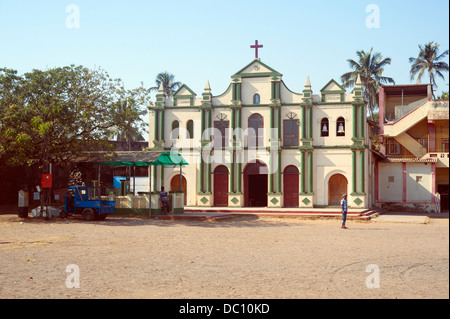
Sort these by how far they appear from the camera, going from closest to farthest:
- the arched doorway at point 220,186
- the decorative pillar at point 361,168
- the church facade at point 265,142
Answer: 1. the decorative pillar at point 361,168
2. the church facade at point 265,142
3. the arched doorway at point 220,186

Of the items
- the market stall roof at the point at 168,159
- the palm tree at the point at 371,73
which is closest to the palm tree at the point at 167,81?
the palm tree at the point at 371,73

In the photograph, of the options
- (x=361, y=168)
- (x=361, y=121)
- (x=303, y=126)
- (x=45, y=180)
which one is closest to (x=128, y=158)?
(x=45, y=180)

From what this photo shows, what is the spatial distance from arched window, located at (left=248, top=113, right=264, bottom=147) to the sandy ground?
43.0 ft

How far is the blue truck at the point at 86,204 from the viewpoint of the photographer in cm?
2253

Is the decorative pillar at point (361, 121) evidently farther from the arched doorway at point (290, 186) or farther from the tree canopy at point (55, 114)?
the tree canopy at point (55, 114)

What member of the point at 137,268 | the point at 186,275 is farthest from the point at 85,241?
the point at 186,275

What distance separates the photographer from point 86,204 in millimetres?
22641

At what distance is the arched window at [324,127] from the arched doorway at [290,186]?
9.41 feet

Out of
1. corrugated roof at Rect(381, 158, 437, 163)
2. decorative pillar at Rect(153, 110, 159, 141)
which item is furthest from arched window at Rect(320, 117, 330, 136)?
decorative pillar at Rect(153, 110, 159, 141)

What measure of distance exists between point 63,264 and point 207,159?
2124 centimetres

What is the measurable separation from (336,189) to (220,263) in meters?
21.0

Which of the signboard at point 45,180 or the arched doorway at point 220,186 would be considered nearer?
the signboard at point 45,180

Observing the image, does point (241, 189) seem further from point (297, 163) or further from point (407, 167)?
point (407, 167)
